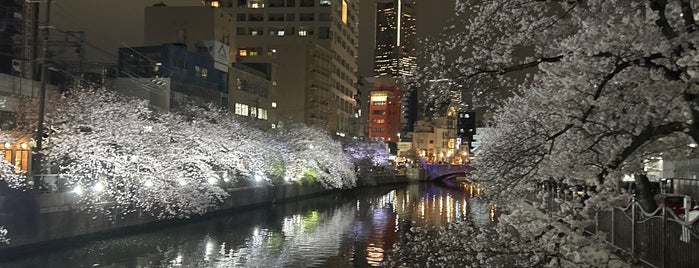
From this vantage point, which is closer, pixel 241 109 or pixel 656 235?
pixel 656 235

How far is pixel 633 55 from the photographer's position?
8648mm

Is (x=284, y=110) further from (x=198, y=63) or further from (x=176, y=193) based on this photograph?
(x=176, y=193)

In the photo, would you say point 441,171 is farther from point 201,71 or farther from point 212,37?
point 201,71

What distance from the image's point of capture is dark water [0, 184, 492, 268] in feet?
80.8

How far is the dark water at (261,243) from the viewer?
2462 cm

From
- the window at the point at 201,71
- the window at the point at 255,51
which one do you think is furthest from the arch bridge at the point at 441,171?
the window at the point at 201,71

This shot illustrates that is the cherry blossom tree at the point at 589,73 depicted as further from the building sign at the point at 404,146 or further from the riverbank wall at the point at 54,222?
the building sign at the point at 404,146

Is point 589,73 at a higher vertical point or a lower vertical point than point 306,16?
lower

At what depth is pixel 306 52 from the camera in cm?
9362

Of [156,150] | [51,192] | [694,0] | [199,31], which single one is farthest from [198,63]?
[694,0]

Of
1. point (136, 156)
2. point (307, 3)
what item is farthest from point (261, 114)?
point (136, 156)

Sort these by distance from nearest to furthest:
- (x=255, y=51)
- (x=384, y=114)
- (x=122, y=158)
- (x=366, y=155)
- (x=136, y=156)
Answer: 1. (x=122, y=158)
2. (x=136, y=156)
3. (x=366, y=155)
4. (x=255, y=51)
5. (x=384, y=114)

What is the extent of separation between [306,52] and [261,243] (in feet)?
215

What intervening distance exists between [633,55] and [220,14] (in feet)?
214
